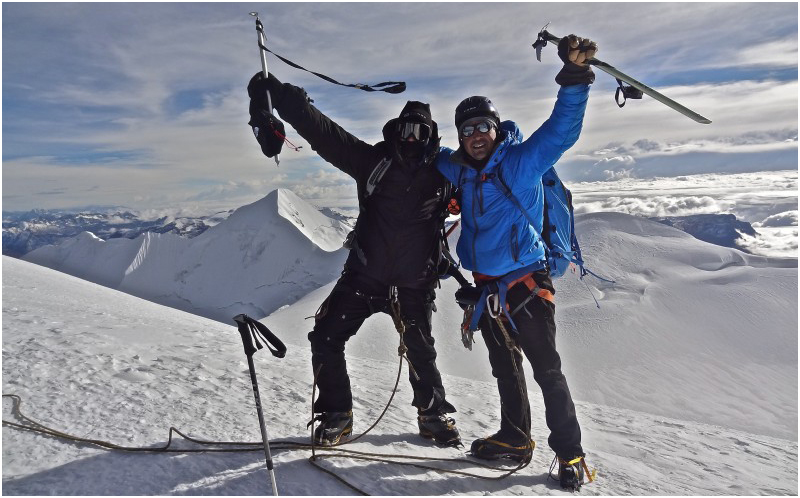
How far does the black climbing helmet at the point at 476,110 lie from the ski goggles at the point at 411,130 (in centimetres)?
30

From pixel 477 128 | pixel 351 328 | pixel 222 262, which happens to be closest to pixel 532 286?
pixel 477 128

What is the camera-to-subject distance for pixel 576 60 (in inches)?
145

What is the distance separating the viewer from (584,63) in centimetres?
370

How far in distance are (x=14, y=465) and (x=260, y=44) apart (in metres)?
3.79

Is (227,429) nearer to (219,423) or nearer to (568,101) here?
(219,423)

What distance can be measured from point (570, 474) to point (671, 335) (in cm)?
2454

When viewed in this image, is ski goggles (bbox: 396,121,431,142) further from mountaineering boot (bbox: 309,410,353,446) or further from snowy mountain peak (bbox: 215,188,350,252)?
snowy mountain peak (bbox: 215,188,350,252)

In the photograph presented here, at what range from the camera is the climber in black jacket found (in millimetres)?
4520

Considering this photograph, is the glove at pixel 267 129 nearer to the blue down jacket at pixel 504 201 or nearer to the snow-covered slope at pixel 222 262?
the blue down jacket at pixel 504 201

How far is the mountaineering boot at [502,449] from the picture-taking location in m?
4.66

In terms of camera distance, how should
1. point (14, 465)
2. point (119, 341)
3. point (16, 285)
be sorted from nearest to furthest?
1. point (14, 465)
2. point (119, 341)
3. point (16, 285)

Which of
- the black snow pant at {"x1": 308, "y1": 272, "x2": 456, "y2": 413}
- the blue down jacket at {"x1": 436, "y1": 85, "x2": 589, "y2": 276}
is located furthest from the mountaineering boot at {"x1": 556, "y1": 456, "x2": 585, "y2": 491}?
the blue down jacket at {"x1": 436, "y1": 85, "x2": 589, "y2": 276}

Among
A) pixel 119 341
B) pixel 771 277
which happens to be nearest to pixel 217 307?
pixel 771 277

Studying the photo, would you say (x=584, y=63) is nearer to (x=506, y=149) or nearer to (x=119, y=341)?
(x=506, y=149)
